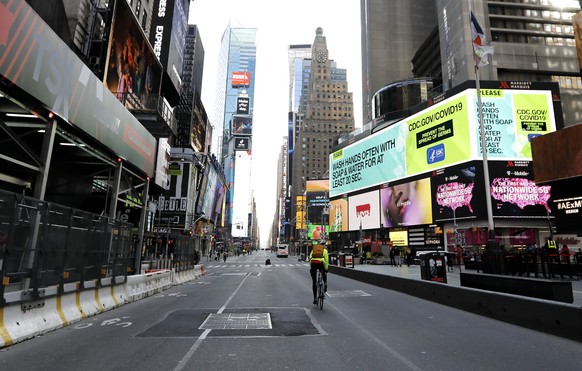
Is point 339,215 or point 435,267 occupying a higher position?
point 339,215

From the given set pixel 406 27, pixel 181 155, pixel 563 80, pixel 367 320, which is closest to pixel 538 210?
pixel 563 80

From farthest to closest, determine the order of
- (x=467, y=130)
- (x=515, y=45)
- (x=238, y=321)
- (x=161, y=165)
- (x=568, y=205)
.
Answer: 1. (x=515, y=45)
2. (x=467, y=130)
3. (x=568, y=205)
4. (x=161, y=165)
5. (x=238, y=321)

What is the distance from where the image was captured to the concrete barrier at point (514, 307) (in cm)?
671

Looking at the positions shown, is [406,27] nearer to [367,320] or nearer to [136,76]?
[136,76]

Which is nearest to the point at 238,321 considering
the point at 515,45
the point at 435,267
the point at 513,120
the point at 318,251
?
the point at 318,251

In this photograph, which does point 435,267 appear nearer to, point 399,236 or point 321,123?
point 399,236

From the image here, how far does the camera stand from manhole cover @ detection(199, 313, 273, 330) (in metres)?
7.67

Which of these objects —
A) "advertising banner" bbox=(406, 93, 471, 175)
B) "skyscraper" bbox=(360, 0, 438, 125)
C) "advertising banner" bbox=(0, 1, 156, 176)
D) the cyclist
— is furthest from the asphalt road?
"skyscraper" bbox=(360, 0, 438, 125)

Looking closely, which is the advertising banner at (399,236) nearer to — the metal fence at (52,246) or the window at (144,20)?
the window at (144,20)

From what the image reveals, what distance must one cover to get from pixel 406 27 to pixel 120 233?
12370 cm

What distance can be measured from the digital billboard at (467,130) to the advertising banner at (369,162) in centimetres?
21

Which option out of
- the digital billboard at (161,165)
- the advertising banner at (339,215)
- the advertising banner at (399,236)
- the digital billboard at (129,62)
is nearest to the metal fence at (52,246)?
the digital billboard at (161,165)

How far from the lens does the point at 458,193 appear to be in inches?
1887

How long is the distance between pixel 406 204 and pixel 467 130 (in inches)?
611
